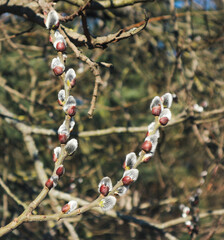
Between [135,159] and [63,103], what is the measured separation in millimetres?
302

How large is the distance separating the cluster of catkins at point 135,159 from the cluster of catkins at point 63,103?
10 centimetres

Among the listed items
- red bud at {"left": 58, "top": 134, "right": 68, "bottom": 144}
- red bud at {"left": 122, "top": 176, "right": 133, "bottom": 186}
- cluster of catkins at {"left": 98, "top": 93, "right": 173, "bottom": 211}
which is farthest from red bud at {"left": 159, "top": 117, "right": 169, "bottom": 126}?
red bud at {"left": 58, "top": 134, "right": 68, "bottom": 144}

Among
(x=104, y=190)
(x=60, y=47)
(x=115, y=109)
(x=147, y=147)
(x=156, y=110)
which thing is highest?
(x=115, y=109)

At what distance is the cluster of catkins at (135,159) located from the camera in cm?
98

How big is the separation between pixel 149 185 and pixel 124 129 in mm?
2410

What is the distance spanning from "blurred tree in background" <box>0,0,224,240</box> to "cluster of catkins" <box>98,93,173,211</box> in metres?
1.12

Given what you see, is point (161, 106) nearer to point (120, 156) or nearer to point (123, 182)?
point (123, 182)

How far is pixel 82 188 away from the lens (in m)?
3.38

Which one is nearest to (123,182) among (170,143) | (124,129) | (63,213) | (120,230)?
(63,213)

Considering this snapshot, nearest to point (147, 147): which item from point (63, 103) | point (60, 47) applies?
point (63, 103)

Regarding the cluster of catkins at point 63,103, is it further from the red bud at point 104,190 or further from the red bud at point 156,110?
the red bud at point 156,110

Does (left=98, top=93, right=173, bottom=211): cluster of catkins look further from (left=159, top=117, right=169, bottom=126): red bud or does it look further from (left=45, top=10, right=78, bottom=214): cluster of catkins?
(left=45, top=10, right=78, bottom=214): cluster of catkins

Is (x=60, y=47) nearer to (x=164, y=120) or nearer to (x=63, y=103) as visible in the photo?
(x=63, y=103)

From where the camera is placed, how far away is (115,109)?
2945mm
